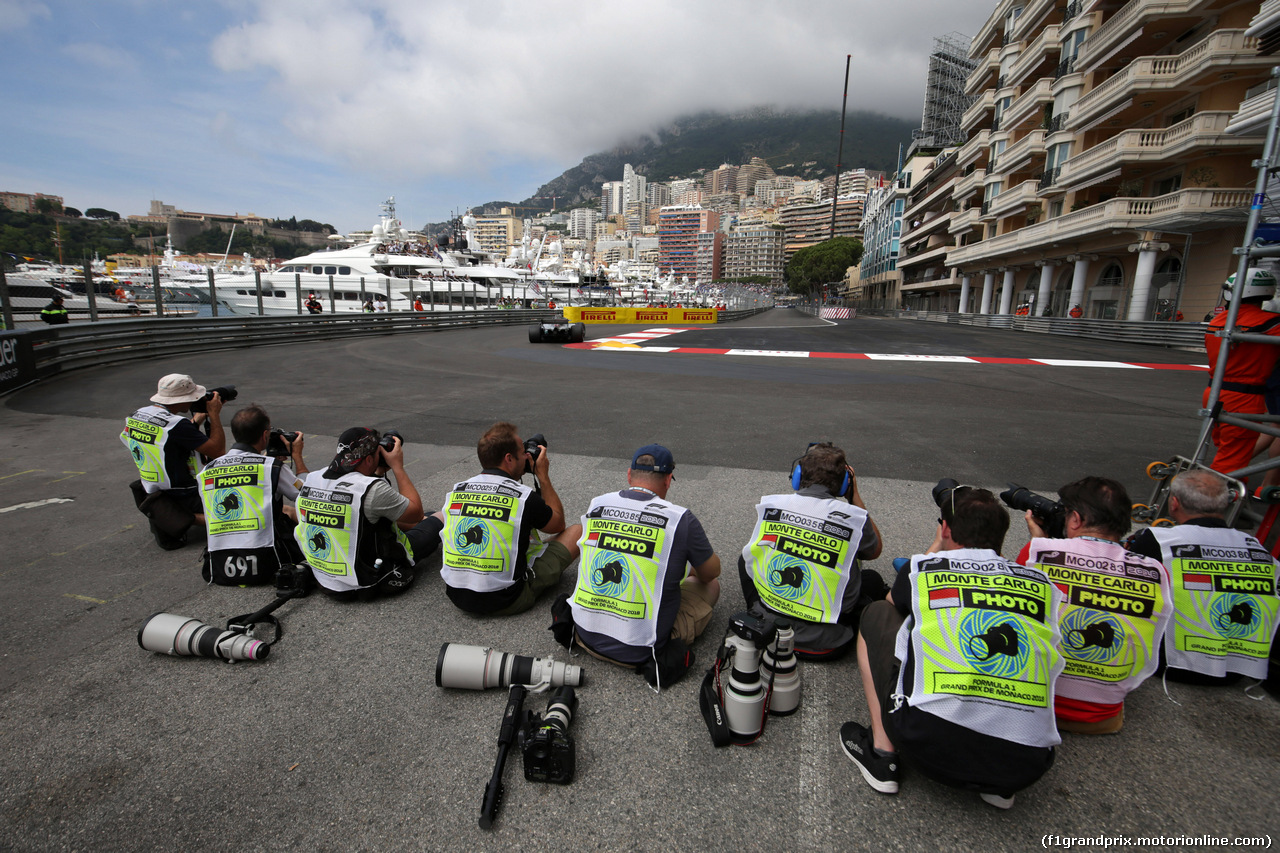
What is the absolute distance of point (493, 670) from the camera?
253cm

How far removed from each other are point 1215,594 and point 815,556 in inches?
67.1

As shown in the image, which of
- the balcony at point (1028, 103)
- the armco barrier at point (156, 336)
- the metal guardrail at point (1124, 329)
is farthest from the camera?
the balcony at point (1028, 103)

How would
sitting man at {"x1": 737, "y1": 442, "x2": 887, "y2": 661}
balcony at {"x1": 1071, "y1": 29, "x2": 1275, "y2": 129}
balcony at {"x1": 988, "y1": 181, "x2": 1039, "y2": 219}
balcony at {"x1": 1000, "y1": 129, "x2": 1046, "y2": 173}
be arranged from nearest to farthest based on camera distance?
sitting man at {"x1": 737, "y1": 442, "x2": 887, "y2": 661}, balcony at {"x1": 1071, "y1": 29, "x2": 1275, "y2": 129}, balcony at {"x1": 1000, "y1": 129, "x2": 1046, "y2": 173}, balcony at {"x1": 988, "y1": 181, "x2": 1039, "y2": 219}

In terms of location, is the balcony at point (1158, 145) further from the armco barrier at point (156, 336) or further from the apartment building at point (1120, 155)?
the armco barrier at point (156, 336)

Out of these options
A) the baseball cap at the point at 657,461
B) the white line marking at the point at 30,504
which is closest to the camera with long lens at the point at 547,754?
the baseball cap at the point at 657,461

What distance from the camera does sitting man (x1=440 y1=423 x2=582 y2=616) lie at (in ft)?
9.94

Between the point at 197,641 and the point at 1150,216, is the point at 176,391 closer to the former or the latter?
the point at 197,641

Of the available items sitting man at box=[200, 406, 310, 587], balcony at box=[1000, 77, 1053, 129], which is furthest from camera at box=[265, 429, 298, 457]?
balcony at box=[1000, 77, 1053, 129]

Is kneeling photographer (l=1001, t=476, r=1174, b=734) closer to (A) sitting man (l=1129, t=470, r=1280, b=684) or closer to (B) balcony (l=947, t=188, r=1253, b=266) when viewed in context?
(A) sitting man (l=1129, t=470, r=1280, b=684)

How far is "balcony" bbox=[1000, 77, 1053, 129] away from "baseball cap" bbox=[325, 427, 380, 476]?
4630cm

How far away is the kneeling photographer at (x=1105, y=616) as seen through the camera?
2.27m

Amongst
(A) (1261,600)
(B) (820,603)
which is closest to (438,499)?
(B) (820,603)

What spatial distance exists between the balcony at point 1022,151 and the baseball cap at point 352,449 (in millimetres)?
45502

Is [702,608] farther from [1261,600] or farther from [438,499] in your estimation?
[438,499]
